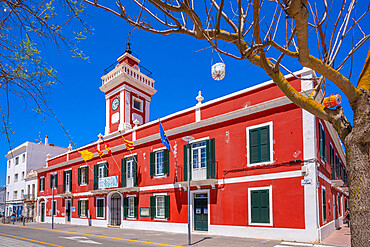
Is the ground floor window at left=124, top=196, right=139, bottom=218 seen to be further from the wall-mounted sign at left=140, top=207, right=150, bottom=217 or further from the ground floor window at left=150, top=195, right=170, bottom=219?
the ground floor window at left=150, top=195, right=170, bottom=219

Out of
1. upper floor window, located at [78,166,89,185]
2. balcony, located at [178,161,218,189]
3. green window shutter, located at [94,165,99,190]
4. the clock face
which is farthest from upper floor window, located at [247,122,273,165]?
upper floor window, located at [78,166,89,185]

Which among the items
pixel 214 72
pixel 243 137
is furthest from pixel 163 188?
pixel 214 72

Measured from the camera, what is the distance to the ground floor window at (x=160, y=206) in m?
18.1

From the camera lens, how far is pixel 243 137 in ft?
49.4

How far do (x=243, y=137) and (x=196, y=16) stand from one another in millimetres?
11159

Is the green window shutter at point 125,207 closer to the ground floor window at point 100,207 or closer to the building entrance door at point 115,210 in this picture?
the building entrance door at point 115,210

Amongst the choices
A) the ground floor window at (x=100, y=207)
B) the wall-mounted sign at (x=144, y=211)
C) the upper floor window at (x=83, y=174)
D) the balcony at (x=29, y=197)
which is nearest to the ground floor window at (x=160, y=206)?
the wall-mounted sign at (x=144, y=211)

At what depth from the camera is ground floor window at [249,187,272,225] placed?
A: 1349cm

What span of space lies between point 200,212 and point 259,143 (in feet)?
17.1

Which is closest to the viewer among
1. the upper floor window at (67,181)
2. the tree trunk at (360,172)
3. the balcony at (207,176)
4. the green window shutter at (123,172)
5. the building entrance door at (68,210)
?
the tree trunk at (360,172)

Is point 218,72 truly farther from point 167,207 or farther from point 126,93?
point 126,93

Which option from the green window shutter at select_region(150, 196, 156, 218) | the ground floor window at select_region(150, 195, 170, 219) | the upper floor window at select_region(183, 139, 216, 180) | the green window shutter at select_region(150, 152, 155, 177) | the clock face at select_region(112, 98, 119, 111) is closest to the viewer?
the upper floor window at select_region(183, 139, 216, 180)

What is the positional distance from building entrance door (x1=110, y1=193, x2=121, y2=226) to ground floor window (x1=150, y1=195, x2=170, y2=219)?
4986 millimetres

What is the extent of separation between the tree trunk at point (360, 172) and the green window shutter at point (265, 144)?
9251 millimetres
